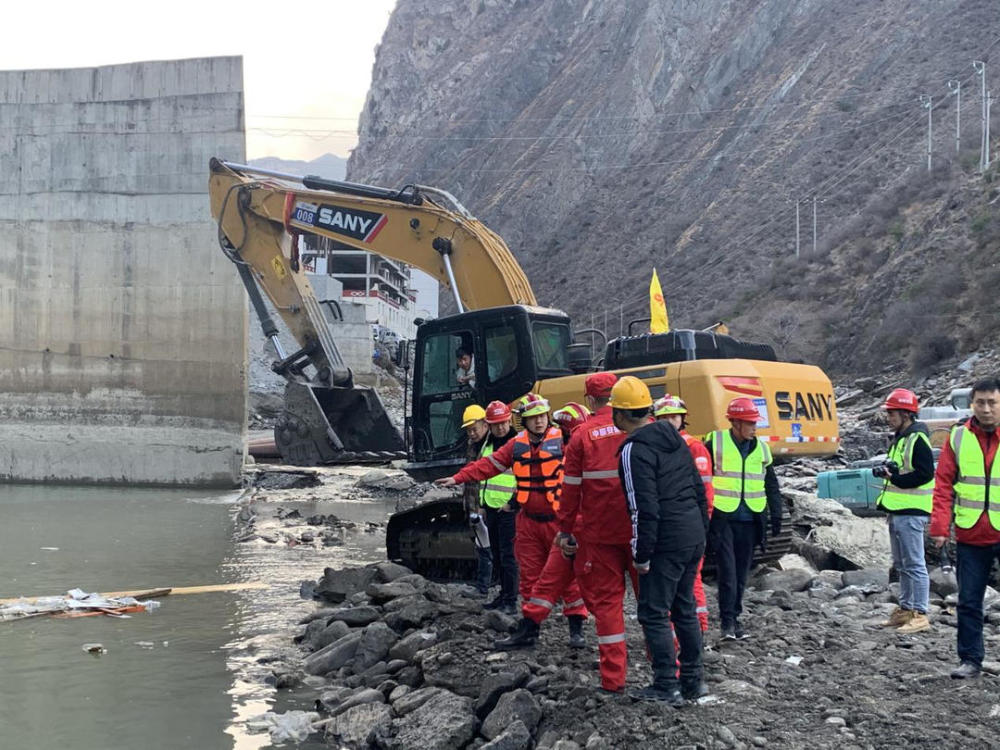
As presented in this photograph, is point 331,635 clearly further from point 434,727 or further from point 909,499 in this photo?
point 909,499

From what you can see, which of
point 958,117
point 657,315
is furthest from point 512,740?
point 958,117

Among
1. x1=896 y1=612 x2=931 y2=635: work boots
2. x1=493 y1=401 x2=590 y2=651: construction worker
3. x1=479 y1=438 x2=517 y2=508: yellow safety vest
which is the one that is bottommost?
x1=896 y1=612 x2=931 y2=635: work boots

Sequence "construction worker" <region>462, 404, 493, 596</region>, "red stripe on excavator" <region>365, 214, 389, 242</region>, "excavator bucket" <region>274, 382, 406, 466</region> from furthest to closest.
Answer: "excavator bucket" <region>274, 382, 406, 466</region>
"red stripe on excavator" <region>365, 214, 389, 242</region>
"construction worker" <region>462, 404, 493, 596</region>

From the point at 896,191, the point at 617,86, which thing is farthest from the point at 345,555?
the point at 617,86

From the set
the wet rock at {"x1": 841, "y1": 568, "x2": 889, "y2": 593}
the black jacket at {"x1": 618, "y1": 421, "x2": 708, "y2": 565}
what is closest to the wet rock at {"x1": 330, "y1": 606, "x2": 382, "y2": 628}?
the black jacket at {"x1": 618, "y1": 421, "x2": 708, "y2": 565}

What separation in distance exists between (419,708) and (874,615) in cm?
365

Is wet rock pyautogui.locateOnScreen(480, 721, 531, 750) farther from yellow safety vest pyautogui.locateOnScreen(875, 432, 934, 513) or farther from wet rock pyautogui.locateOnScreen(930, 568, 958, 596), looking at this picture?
wet rock pyautogui.locateOnScreen(930, 568, 958, 596)

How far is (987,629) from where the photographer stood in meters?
7.36

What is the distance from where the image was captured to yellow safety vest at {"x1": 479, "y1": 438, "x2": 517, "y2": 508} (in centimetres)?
840

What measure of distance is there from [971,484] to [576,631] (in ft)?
8.29

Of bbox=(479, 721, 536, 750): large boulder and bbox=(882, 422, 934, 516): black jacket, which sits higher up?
bbox=(882, 422, 934, 516): black jacket

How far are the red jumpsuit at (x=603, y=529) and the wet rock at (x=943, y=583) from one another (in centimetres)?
406

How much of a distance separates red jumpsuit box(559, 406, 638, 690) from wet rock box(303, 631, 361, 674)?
2404 millimetres

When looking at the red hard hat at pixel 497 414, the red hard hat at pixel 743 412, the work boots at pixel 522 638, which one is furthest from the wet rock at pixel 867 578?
the work boots at pixel 522 638
